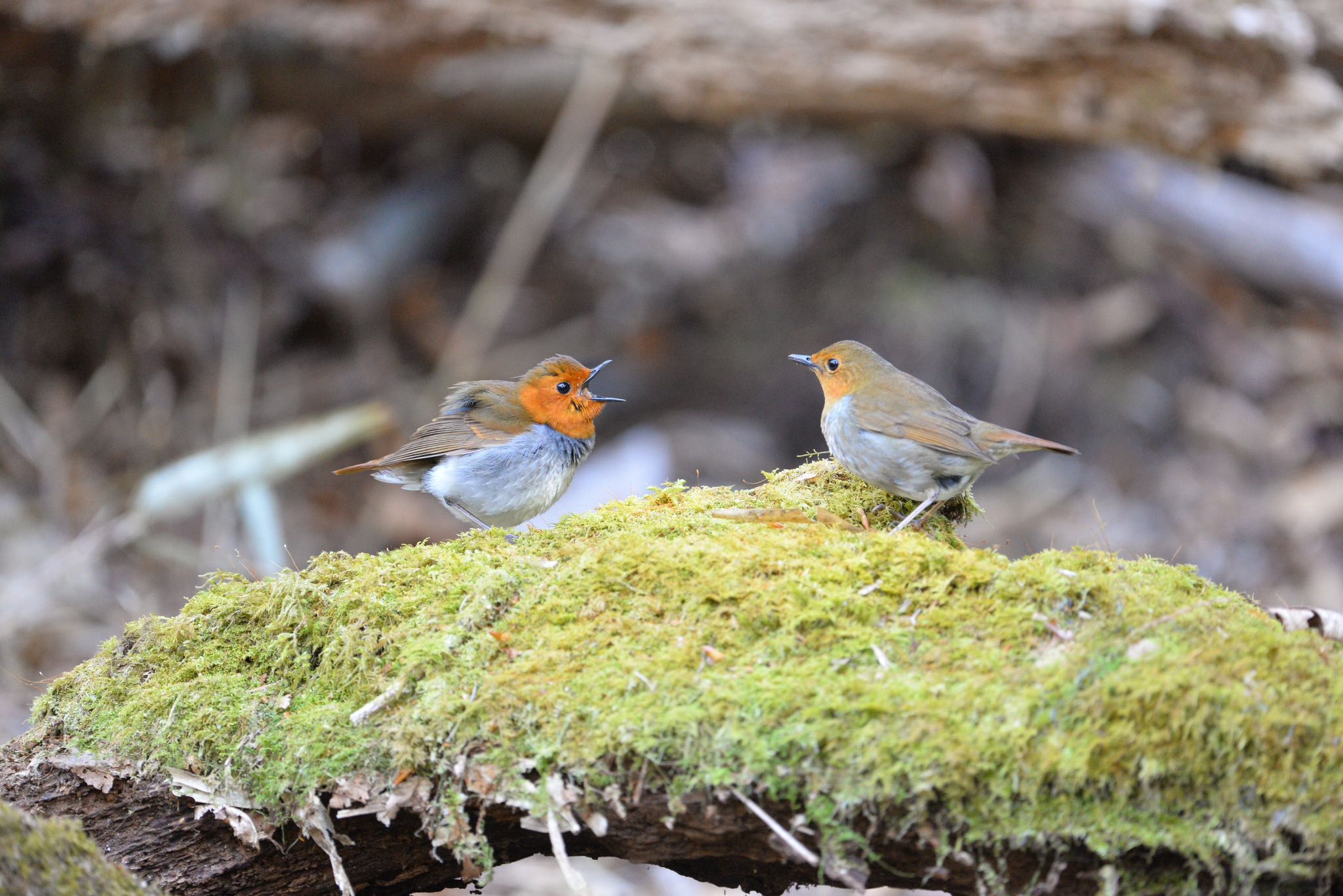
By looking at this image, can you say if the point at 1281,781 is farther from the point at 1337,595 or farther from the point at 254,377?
the point at 254,377

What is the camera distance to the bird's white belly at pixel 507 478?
4477 mm

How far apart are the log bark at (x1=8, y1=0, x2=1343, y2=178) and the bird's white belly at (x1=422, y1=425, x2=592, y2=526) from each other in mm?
4124

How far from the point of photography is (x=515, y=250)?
8.89 m

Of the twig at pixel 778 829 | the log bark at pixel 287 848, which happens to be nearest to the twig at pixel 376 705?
the log bark at pixel 287 848

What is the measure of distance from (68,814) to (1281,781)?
9.47ft

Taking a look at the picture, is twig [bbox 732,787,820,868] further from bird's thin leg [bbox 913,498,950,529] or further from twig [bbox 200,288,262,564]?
twig [bbox 200,288,262,564]

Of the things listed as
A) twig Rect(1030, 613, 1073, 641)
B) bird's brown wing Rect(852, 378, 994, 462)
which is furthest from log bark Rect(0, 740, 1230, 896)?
bird's brown wing Rect(852, 378, 994, 462)

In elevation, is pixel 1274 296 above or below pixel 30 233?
below

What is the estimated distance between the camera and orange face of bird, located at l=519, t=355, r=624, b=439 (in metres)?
4.70

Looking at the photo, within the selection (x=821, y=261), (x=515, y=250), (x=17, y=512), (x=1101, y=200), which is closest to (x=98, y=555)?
(x=17, y=512)

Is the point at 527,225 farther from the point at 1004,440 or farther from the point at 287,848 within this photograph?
the point at 287,848

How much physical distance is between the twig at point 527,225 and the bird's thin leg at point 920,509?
538 cm

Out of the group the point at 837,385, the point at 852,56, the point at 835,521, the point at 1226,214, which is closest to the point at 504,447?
the point at 837,385

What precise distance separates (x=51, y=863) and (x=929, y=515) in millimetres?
2868
